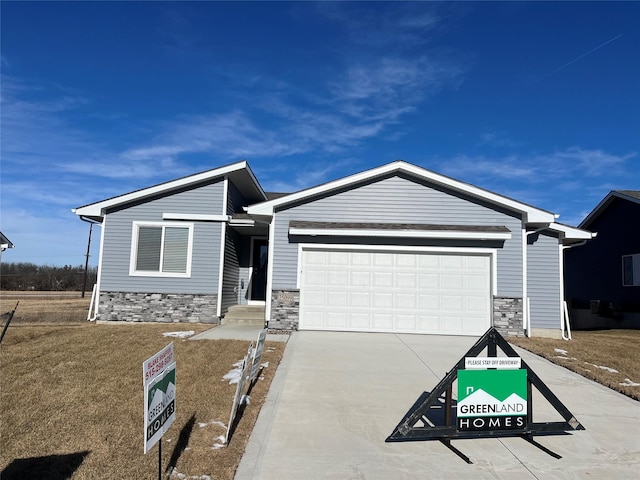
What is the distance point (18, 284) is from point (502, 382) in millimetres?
54351

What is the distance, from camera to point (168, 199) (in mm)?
13016

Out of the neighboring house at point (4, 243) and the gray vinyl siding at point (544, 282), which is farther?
the neighboring house at point (4, 243)

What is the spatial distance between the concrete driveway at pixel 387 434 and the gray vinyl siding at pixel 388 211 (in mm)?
4859

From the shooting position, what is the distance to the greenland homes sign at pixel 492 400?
4.29m

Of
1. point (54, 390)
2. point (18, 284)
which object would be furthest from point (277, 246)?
point (18, 284)

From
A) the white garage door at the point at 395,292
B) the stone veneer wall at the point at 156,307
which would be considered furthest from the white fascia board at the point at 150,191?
the white garage door at the point at 395,292

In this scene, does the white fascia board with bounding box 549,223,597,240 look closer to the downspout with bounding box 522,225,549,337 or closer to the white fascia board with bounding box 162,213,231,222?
the downspout with bounding box 522,225,549,337

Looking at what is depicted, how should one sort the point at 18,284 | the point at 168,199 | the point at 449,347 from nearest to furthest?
the point at 449,347 < the point at 168,199 < the point at 18,284

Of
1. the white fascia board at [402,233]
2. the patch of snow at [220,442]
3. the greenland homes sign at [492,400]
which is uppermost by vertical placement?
the white fascia board at [402,233]

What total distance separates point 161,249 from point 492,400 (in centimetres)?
1095

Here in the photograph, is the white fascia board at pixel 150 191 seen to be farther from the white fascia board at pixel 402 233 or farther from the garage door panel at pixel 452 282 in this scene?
the garage door panel at pixel 452 282

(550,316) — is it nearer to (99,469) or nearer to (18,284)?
(99,469)

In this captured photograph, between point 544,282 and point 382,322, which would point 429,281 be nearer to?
point 382,322

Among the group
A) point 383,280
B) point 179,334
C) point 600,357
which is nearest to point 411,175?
point 383,280
